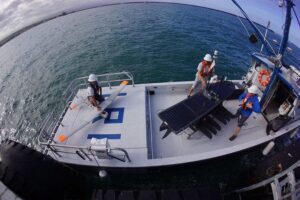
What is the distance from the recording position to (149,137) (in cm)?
573

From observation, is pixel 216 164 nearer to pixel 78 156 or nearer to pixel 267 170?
pixel 267 170

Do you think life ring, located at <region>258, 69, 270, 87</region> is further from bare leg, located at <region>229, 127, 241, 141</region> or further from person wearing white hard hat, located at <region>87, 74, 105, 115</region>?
person wearing white hard hat, located at <region>87, 74, 105, 115</region>

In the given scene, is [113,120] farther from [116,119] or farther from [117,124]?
[117,124]

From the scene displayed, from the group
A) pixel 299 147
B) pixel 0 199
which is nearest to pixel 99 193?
pixel 0 199

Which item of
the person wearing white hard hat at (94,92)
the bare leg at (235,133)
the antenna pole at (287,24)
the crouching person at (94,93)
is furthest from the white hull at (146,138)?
the antenna pole at (287,24)

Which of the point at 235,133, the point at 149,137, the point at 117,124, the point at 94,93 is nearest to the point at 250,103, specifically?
the point at 235,133

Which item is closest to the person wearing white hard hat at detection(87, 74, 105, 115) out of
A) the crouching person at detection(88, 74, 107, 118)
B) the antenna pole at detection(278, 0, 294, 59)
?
the crouching person at detection(88, 74, 107, 118)

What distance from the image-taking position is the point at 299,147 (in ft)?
17.5

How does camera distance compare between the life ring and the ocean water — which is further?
the ocean water

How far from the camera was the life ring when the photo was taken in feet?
21.8

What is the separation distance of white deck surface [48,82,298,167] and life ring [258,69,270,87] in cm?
132

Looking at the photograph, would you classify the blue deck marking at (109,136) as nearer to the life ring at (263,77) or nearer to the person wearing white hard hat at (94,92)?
the person wearing white hard hat at (94,92)

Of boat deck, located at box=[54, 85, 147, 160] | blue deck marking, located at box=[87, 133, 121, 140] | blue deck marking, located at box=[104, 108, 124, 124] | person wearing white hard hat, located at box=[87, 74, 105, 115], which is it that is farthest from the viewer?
blue deck marking, located at box=[104, 108, 124, 124]

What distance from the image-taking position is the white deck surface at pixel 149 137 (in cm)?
504
